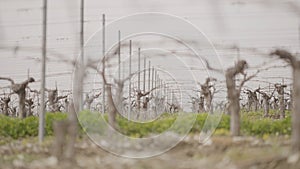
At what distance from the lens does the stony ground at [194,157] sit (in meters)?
2.67

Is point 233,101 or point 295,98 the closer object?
point 295,98

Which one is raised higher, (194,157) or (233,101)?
(233,101)

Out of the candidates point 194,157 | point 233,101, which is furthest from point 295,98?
point 194,157

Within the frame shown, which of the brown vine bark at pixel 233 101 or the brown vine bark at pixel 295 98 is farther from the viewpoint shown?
the brown vine bark at pixel 233 101

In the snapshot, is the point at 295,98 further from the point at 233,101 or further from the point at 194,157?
the point at 194,157

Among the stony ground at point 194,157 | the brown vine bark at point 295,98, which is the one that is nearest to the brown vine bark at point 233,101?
the stony ground at point 194,157

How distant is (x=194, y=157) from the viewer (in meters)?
2.80

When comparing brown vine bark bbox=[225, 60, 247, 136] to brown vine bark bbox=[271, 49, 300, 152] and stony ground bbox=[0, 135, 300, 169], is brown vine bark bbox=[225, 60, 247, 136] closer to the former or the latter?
stony ground bbox=[0, 135, 300, 169]

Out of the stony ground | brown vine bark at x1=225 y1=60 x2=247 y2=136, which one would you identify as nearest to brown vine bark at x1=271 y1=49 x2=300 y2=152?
the stony ground

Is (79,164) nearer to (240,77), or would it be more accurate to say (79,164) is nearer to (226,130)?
(226,130)

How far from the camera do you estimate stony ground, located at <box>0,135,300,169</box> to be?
2.67m

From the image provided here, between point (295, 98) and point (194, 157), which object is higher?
point (295, 98)

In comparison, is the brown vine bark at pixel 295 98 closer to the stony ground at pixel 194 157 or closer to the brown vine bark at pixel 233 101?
the stony ground at pixel 194 157

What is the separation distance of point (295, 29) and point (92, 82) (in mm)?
1425
